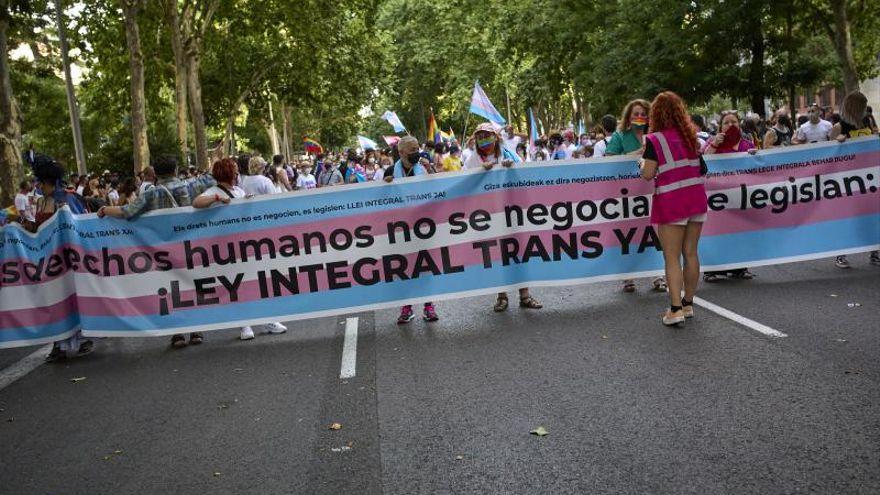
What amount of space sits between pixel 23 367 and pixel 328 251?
10.2 ft

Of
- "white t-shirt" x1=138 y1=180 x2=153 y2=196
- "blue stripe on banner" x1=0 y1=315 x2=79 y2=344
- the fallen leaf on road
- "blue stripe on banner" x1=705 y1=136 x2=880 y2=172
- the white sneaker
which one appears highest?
"white t-shirt" x1=138 y1=180 x2=153 y2=196

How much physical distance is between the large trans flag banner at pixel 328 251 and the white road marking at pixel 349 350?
0.32 m

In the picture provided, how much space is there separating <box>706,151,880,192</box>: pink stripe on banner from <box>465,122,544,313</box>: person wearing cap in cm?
216

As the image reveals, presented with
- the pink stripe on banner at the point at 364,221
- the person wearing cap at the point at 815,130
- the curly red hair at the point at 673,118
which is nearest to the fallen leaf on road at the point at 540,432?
the curly red hair at the point at 673,118

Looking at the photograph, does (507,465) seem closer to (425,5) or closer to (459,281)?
(459,281)

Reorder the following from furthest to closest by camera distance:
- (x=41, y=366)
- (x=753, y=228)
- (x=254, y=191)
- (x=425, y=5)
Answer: (x=425, y=5)
(x=254, y=191)
(x=753, y=228)
(x=41, y=366)

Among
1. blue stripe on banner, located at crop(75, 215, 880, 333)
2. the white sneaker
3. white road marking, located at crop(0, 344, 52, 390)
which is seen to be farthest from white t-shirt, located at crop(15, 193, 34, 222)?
the white sneaker

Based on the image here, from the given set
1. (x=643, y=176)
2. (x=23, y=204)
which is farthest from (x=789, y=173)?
(x=23, y=204)

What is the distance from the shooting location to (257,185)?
10359 millimetres

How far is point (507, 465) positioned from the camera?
4453 millimetres

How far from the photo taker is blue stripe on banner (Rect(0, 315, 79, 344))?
27.6ft

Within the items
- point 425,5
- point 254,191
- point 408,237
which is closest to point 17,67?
point 425,5

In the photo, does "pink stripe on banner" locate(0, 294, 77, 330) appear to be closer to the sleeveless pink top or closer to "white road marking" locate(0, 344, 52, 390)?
"white road marking" locate(0, 344, 52, 390)

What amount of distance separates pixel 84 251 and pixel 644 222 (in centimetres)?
546
